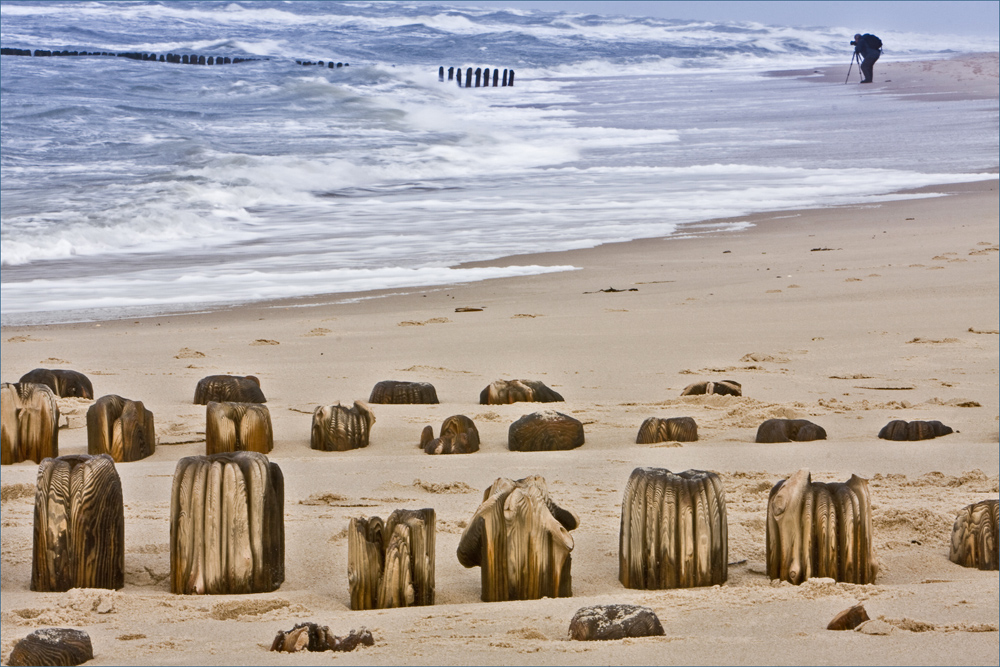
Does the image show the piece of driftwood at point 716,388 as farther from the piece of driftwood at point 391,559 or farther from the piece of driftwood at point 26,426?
the piece of driftwood at point 391,559

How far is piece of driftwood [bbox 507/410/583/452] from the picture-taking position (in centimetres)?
399

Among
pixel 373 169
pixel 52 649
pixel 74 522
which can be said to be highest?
pixel 373 169

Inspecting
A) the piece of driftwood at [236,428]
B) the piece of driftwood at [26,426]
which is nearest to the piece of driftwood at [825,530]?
the piece of driftwood at [236,428]

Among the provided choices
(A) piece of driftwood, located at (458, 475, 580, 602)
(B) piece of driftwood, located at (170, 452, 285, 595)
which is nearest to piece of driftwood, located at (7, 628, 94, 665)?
(B) piece of driftwood, located at (170, 452, 285, 595)

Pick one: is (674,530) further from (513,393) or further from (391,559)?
(513,393)

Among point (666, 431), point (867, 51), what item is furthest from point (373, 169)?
point (867, 51)

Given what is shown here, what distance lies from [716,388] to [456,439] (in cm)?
138

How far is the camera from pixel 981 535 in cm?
259

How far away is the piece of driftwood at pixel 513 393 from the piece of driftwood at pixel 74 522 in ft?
8.15

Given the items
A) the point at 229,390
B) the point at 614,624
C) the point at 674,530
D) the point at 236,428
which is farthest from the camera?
the point at 229,390

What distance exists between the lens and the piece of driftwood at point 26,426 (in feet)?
12.4

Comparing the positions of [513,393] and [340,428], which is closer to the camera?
[340,428]

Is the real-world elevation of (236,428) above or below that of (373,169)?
below

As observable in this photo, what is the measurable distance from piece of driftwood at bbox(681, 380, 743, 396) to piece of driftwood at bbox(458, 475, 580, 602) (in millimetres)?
2519
